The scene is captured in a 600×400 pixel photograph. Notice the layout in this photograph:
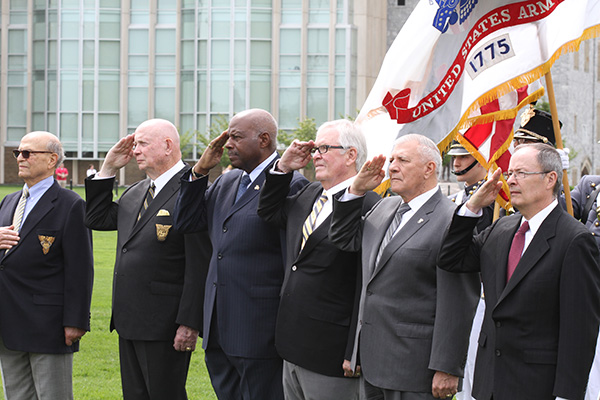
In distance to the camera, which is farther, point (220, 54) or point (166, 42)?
point (166, 42)

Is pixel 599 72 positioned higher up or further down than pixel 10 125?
higher up

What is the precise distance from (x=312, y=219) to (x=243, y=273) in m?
0.63

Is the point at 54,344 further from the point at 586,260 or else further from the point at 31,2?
the point at 31,2

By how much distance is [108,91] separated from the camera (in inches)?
2322

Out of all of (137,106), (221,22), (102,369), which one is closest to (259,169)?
(102,369)

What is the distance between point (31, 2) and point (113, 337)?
178 feet

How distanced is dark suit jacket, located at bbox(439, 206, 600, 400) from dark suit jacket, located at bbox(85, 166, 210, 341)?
2.22 meters

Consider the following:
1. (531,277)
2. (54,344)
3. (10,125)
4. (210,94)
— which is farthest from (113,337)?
(10,125)

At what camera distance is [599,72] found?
7325 cm

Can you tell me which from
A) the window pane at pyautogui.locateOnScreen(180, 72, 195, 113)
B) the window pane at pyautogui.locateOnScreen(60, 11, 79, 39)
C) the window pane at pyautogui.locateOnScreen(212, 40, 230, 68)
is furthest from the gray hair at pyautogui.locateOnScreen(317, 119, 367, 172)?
the window pane at pyautogui.locateOnScreen(60, 11, 79, 39)

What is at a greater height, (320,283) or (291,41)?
(291,41)

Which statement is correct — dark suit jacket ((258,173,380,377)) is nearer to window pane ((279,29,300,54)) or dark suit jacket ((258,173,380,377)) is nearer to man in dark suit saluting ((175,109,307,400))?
man in dark suit saluting ((175,109,307,400))

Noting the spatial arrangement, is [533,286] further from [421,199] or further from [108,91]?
[108,91]

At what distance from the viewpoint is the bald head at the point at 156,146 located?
6293mm
